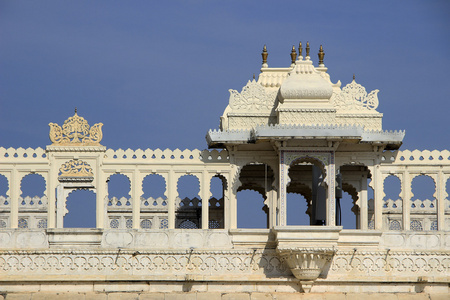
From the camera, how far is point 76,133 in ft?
124

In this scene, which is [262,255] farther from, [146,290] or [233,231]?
[146,290]

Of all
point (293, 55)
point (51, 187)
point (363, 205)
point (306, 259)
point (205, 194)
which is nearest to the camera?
point (306, 259)

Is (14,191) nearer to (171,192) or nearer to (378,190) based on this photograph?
(171,192)

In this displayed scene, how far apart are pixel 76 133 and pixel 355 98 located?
8.62 metres

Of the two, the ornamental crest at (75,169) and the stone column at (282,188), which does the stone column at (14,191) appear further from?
the stone column at (282,188)

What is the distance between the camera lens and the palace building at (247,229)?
3650cm

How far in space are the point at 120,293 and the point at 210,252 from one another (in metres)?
2.89

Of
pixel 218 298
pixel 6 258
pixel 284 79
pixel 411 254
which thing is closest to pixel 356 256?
pixel 411 254

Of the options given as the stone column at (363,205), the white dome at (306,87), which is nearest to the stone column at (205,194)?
the white dome at (306,87)

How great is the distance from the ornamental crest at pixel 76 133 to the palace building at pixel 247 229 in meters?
0.03

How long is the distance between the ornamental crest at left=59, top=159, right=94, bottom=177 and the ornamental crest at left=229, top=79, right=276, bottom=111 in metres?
4.84

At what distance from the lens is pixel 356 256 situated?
37.2 metres

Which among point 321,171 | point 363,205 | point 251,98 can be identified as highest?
point 251,98

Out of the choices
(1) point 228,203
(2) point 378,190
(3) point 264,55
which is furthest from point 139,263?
(3) point 264,55
